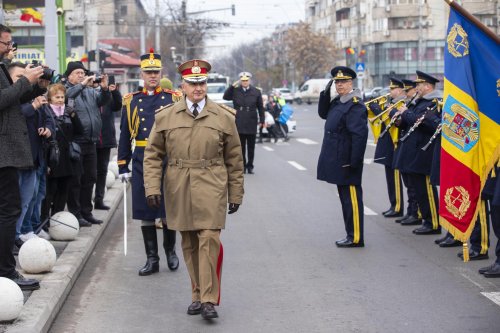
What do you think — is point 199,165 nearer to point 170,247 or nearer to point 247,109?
point 170,247

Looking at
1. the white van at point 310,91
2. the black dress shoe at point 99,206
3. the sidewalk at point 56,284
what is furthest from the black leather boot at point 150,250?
the white van at point 310,91

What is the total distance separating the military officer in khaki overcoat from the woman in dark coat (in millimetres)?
3359

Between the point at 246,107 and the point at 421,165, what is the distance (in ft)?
26.9

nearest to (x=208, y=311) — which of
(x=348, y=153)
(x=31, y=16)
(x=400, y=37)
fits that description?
(x=348, y=153)

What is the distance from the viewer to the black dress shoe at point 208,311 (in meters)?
7.62

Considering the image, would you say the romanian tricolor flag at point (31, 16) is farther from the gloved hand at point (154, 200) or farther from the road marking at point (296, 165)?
the gloved hand at point (154, 200)

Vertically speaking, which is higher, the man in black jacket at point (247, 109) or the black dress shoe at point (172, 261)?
the man in black jacket at point (247, 109)

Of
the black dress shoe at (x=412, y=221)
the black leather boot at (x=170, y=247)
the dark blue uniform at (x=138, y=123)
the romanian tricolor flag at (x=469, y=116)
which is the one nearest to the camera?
the romanian tricolor flag at (x=469, y=116)

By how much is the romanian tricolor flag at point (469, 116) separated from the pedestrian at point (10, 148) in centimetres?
377

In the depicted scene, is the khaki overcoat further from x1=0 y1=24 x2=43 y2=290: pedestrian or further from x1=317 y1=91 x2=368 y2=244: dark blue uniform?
x1=317 y1=91 x2=368 y2=244: dark blue uniform

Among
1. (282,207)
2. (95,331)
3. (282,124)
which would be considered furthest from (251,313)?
(282,124)

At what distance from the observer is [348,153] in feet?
36.4

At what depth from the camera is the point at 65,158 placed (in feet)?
37.1

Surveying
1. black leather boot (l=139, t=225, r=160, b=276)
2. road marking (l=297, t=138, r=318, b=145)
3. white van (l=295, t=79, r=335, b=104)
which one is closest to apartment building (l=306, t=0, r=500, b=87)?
white van (l=295, t=79, r=335, b=104)
